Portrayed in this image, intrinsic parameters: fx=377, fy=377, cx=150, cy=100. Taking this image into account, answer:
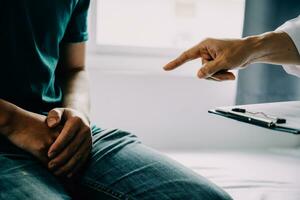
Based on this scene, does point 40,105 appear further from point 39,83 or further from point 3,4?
point 3,4

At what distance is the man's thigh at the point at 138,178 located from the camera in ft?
2.44

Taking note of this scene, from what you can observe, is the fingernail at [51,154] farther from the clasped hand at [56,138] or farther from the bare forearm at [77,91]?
the bare forearm at [77,91]

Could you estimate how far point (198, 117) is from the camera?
186 cm

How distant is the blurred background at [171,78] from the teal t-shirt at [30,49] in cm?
78

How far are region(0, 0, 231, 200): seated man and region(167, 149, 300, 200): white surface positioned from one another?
1.35 feet

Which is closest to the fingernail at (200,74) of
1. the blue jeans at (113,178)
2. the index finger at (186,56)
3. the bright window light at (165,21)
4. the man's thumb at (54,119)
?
the index finger at (186,56)

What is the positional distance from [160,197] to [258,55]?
1.64ft

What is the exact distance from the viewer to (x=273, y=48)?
1.02 meters

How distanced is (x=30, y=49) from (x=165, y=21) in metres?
1.13

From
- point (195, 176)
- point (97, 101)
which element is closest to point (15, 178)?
point (195, 176)

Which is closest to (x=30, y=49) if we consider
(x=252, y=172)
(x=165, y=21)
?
(x=252, y=172)

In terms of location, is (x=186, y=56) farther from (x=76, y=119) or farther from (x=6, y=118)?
(x=6, y=118)

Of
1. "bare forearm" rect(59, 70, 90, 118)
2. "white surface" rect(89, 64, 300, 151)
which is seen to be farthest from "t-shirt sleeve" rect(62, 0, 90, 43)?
"white surface" rect(89, 64, 300, 151)

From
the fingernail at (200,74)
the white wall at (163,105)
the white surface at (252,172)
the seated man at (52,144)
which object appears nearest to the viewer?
the seated man at (52,144)
